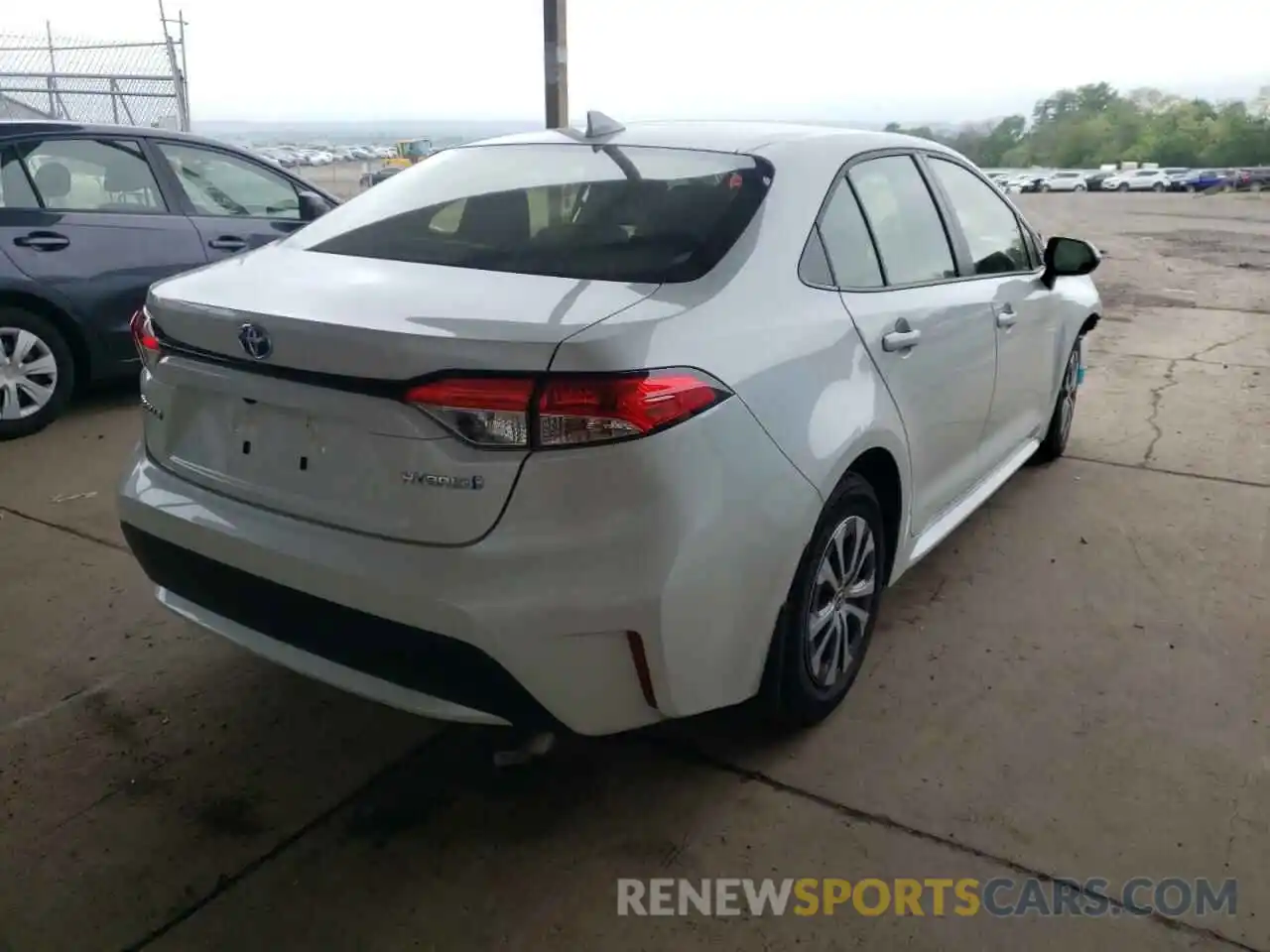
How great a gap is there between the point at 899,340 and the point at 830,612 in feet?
2.50

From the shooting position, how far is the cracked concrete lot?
2.19m

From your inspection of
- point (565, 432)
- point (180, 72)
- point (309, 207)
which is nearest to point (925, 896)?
point (565, 432)

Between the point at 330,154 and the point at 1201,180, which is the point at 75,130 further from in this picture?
the point at 1201,180

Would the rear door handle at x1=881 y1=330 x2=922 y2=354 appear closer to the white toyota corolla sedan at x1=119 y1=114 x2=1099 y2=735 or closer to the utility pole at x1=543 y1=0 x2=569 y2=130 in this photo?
the white toyota corolla sedan at x1=119 y1=114 x2=1099 y2=735

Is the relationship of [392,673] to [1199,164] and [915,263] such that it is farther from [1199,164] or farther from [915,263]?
[1199,164]

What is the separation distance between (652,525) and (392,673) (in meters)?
0.63

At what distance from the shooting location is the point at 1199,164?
60.8 meters

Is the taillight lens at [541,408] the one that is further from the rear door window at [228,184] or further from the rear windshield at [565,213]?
the rear door window at [228,184]

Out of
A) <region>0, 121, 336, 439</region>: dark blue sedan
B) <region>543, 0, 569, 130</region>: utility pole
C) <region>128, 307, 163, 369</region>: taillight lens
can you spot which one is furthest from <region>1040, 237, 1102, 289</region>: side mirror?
<region>543, 0, 569, 130</region>: utility pole

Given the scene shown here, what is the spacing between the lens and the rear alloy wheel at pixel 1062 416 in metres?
4.88

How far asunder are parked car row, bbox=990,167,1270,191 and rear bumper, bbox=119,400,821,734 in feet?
142

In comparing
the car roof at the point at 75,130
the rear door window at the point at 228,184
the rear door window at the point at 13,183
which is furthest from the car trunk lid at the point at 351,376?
the rear door window at the point at 228,184

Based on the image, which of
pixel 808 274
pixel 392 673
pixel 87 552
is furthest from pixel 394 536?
pixel 87 552

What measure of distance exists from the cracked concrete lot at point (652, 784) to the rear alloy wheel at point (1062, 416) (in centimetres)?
102
